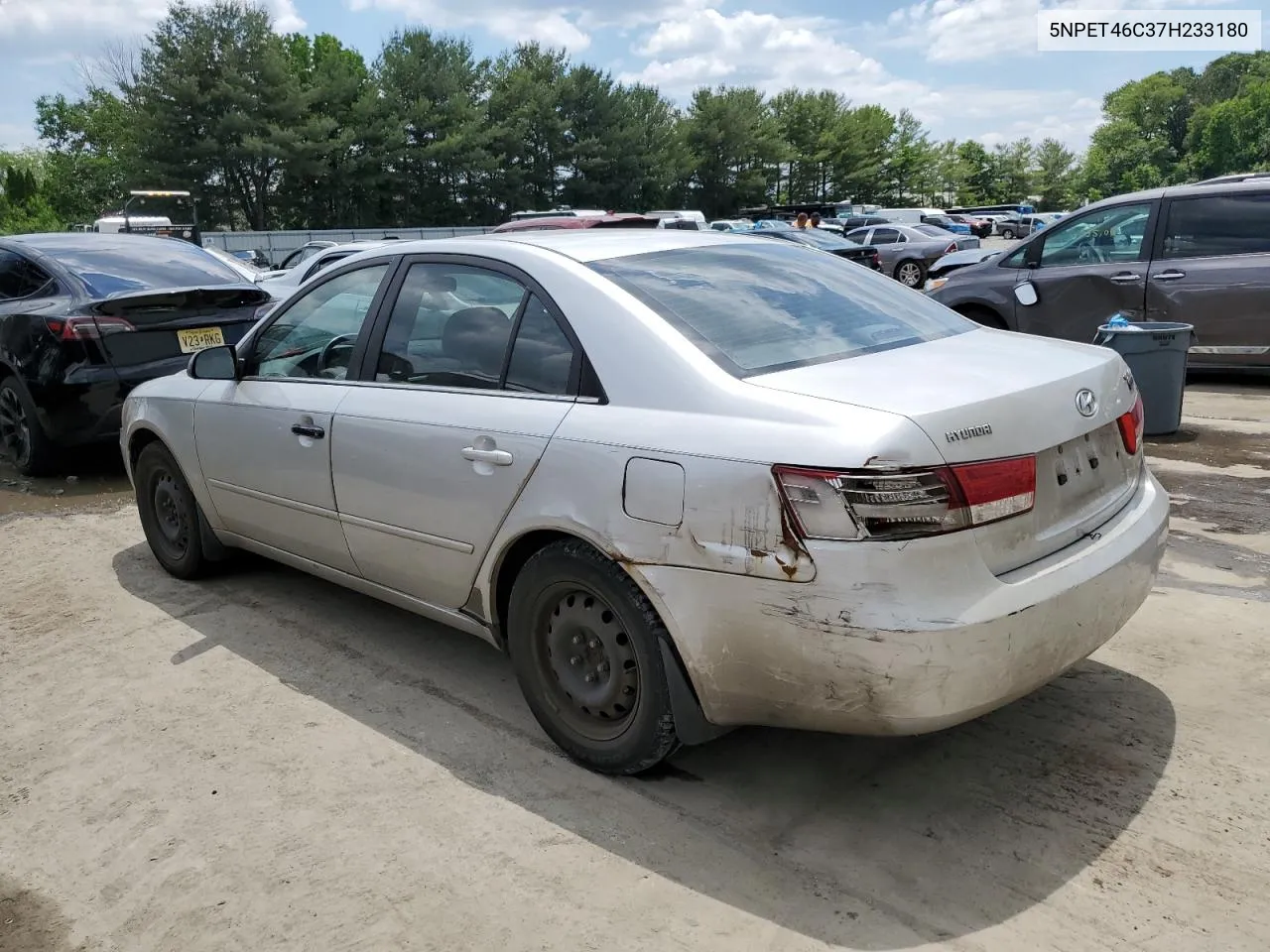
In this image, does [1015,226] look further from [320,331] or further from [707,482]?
[707,482]

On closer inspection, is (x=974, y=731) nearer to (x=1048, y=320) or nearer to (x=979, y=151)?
(x=1048, y=320)

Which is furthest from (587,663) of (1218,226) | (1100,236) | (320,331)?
(1218,226)

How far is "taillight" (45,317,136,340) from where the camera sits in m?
6.62

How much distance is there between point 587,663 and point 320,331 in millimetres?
1974

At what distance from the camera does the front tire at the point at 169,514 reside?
4.86m

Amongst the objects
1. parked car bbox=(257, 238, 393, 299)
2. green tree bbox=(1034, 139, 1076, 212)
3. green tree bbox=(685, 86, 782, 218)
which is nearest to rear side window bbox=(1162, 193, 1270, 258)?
parked car bbox=(257, 238, 393, 299)

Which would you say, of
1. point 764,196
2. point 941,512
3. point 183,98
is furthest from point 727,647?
point 764,196

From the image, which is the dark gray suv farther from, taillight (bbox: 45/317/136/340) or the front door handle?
taillight (bbox: 45/317/136/340)

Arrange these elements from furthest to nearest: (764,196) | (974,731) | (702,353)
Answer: (764,196), (974,731), (702,353)

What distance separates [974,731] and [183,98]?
1841 inches

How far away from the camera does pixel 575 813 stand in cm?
291

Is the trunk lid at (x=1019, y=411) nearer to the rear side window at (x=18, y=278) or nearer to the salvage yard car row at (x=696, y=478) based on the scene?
the salvage yard car row at (x=696, y=478)

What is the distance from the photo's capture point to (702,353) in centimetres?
283

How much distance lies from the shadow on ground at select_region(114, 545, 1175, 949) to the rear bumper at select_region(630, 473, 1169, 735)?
372 mm
